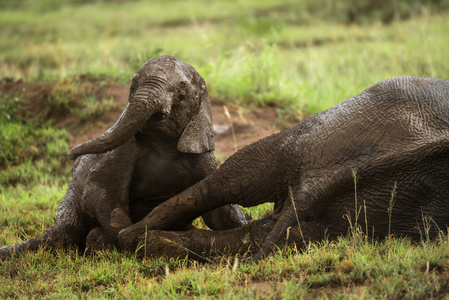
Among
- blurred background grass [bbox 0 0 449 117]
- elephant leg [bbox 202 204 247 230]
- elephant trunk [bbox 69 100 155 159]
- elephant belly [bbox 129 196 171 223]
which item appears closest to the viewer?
elephant trunk [bbox 69 100 155 159]

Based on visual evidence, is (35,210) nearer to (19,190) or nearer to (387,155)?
(19,190)

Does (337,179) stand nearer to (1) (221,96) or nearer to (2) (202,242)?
(2) (202,242)

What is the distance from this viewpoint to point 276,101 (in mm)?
9203

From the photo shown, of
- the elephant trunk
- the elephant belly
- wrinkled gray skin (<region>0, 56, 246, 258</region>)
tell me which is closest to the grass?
wrinkled gray skin (<region>0, 56, 246, 258</region>)

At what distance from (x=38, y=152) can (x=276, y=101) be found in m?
3.60

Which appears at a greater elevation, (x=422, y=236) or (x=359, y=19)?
(x=359, y=19)

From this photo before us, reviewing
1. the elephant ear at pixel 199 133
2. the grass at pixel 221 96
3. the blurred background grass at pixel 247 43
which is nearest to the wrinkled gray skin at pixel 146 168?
the elephant ear at pixel 199 133

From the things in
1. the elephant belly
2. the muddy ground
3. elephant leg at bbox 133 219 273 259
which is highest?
the muddy ground

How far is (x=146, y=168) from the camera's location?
483cm

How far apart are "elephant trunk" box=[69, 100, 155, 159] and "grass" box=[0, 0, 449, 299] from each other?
0.84 m

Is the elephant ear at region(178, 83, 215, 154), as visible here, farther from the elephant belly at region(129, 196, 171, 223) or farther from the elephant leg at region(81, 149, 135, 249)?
the elephant belly at region(129, 196, 171, 223)

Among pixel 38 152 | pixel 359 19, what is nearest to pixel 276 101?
pixel 38 152

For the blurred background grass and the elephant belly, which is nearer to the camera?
the elephant belly

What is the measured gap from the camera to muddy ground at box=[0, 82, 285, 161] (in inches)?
318
